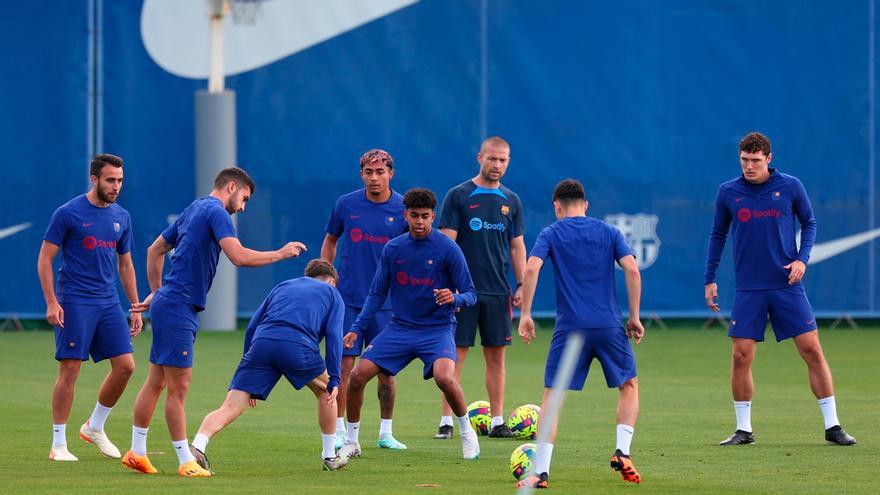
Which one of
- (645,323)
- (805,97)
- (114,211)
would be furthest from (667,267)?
(114,211)

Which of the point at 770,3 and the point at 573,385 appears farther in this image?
the point at 770,3

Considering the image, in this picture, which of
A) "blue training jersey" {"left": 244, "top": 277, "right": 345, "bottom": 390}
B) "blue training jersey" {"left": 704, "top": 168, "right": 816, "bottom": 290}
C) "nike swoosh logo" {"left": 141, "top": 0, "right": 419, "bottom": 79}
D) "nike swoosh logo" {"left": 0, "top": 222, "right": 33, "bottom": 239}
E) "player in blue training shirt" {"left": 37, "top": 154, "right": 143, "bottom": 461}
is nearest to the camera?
"blue training jersey" {"left": 244, "top": 277, "right": 345, "bottom": 390}

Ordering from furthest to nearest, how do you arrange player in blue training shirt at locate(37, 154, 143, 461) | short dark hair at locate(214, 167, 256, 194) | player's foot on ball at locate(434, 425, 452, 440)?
player's foot on ball at locate(434, 425, 452, 440), player in blue training shirt at locate(37, 154, 143, 461), short dark hair at locate(214, 167, 256, 194)

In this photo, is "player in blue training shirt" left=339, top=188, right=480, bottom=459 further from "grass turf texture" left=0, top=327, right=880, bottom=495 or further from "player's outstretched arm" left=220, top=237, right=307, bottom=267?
"player's outstretched arm" left=220, top=237, right=307, bottom=267

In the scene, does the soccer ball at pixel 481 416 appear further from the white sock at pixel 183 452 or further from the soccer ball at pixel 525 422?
the white sock at pixel 183 452

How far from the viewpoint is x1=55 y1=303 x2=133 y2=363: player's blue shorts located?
33.9 feet

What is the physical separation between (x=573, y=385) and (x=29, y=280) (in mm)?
16290

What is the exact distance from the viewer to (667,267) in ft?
79.8

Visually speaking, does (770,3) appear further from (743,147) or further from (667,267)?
(743,147)

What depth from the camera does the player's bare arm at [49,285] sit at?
10172 mm

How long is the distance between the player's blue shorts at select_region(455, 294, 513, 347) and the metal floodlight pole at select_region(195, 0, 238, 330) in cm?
1161

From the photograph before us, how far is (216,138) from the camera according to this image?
23.5 m

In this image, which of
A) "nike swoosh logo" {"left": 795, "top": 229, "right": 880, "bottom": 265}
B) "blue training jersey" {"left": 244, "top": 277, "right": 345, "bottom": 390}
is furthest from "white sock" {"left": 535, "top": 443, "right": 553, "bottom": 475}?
"nike swoosh logo" {"left": 795, "top": 229, "right": 880, "bottom": 265}

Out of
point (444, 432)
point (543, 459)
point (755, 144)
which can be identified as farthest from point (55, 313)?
point (755, 144)
